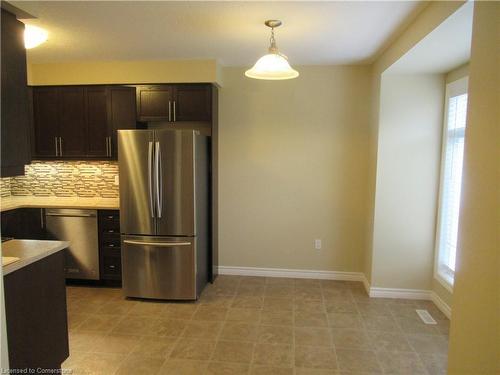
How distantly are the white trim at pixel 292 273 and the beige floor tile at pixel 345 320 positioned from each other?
894mm

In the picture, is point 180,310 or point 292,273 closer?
point 180,310

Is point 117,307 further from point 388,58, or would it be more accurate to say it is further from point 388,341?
point 388,58

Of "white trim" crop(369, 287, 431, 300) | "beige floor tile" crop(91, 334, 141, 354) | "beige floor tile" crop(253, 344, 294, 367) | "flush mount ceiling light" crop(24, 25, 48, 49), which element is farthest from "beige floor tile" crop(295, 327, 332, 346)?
"flush mount ceiling light" crop(24, 25, 48, 49)

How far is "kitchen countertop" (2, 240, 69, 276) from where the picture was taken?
1.88 m

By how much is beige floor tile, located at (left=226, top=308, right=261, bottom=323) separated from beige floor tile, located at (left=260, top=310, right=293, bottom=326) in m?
0.06

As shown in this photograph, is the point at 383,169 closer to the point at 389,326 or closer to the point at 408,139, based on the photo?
the point at 408,139

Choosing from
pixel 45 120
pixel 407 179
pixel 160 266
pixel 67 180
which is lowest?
pixel 160 266

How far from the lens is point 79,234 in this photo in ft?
12.7

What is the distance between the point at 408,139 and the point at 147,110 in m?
2.84

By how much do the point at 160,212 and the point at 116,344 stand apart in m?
1.24

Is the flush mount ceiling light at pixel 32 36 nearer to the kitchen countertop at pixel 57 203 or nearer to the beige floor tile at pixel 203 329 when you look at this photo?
the kitchen countertop at pixel 57 203

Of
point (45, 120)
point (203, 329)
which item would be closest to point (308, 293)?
point (203, 329)

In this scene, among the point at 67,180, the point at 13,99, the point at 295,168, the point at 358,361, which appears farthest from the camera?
the point at 67,180

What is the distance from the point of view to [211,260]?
4047 millimetres
